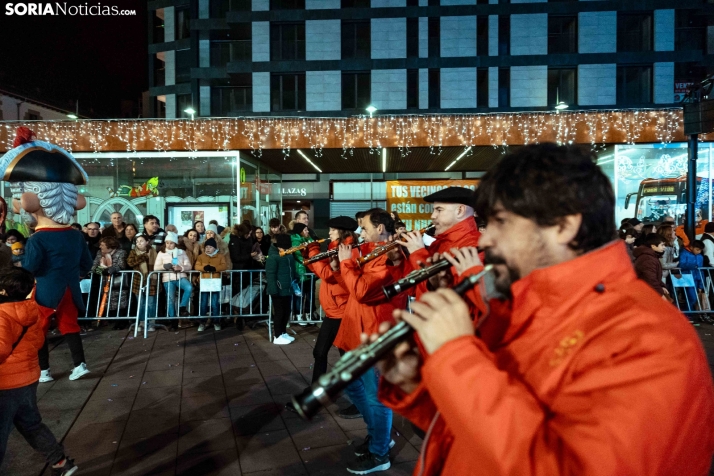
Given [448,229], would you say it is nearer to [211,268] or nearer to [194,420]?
[194,420]

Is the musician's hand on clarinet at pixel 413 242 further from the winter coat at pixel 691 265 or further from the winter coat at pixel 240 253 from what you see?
the winter coat at pixel 691 265

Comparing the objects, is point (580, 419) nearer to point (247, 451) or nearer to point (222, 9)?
point (247, 451)

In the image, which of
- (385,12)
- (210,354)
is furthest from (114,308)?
(385,12)

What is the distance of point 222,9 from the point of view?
108ft

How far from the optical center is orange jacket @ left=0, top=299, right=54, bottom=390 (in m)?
3.47

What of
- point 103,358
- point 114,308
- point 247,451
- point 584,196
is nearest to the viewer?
point 584,196

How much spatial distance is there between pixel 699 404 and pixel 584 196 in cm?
56

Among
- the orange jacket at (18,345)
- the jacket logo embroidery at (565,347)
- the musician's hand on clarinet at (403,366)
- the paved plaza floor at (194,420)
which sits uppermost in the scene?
the jacket logo embroidery at (565,347)

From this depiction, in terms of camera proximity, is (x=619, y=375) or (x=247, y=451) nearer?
(x=619, y=375)

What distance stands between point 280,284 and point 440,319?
23.9 ft

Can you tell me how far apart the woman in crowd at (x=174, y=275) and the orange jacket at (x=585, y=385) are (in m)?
8.96

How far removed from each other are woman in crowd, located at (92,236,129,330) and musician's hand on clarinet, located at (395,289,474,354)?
929cm

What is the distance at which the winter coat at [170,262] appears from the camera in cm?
947

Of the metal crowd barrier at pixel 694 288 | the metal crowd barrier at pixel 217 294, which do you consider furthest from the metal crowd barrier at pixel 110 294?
the metal crowd barrier at pixel 694 288
